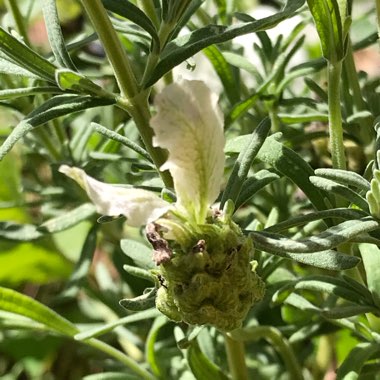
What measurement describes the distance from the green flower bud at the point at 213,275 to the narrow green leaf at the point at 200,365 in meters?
0.28

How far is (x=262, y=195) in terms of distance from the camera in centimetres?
95

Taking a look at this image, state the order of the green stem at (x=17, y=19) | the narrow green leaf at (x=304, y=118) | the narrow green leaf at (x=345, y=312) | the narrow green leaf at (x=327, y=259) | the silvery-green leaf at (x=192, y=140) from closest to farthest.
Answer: the silvery-green leaf at (x=192, y=140) → the narrow green leaf at (x=327, y=259) → the narrow green leaf at (x=345, y=312) → the narrow green leaf at (x=304, y=118) → the green stem at (x=17, y=19)

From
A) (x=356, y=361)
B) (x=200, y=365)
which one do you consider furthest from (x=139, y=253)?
(x=356, y=361)

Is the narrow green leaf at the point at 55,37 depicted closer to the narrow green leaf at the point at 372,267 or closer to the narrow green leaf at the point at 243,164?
the narrow green leaf at the point at 243,164

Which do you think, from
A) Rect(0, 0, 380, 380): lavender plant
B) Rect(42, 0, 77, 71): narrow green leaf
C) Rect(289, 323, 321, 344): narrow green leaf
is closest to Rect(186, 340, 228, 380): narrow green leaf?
Rect(0, 0, 380, 380): lavender plant

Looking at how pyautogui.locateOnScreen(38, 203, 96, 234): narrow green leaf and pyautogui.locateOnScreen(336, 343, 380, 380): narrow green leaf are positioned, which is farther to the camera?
pyautogui.locateOnScreen(38, 203, 96, 234): narrow green leaf

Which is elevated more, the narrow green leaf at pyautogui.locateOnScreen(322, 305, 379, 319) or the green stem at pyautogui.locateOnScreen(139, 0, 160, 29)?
the green stem at pyautogui.locateOnScreen(139, 0, 160, 29)

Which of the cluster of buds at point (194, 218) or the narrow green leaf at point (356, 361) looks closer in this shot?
the cluster of buds at point (194, 218)

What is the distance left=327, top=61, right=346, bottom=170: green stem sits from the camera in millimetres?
673

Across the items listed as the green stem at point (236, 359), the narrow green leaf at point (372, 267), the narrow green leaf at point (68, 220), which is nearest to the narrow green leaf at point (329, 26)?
the narrow green leaf at point (372, 267)

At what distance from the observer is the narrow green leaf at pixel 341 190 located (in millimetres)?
646

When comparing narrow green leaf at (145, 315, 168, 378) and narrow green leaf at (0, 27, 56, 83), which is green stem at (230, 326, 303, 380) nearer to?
narrow green leaf at (145, 315, 168, 378)

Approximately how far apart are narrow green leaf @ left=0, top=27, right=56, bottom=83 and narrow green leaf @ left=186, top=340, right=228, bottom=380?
1.09 ft

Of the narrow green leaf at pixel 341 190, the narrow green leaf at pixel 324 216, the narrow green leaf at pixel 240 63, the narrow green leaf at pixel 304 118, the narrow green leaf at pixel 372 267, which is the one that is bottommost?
the narrow green leaf at pixel 372 267
